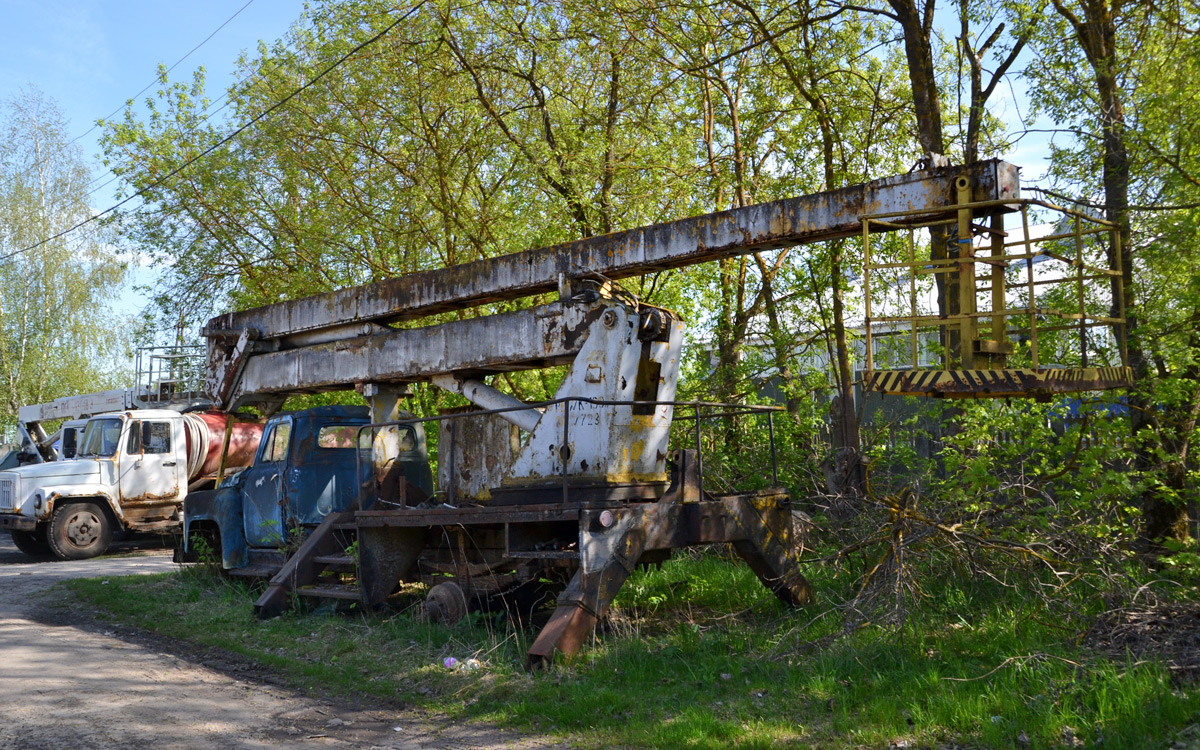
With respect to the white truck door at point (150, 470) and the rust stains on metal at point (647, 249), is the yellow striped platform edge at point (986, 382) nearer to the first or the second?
the rust stains on metal at point (647, 249)

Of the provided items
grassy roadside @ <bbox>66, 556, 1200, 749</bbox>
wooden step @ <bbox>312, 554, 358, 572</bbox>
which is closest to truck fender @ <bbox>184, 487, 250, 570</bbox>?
wooden step @ <bbox>312, 554, 358, 572</bbox>

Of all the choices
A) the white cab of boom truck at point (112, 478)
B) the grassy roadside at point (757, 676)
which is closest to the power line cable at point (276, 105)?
the white cab of boom truck at point (112, 478)

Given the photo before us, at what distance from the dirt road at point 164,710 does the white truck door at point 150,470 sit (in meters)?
9.08

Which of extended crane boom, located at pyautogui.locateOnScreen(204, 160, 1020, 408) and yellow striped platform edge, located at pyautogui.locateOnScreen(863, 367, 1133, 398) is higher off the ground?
extended crane boom, located at pyautogui.locateOnScreen(204, 160, 1020, 408)

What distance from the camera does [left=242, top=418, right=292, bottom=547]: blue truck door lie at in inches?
459

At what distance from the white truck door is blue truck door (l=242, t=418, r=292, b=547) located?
755cm

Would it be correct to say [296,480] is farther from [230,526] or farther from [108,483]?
[108,483]

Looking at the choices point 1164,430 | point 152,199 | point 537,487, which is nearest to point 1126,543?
point 1164,430

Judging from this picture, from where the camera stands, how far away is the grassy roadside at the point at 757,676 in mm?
5480

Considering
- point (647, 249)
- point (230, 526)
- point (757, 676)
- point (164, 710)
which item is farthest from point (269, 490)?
point (757, 676)

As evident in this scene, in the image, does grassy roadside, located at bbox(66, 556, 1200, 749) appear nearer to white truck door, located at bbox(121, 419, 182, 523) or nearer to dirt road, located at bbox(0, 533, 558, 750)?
dirt road, located at bbox(0, 533, 558, 750)

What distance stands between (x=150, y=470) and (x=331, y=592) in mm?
10455

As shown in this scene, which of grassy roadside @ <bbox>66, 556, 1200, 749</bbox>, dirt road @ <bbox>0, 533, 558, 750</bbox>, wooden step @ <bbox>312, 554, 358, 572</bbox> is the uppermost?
wooden step @ <bbox>312, 554, 358, 572</bbox>

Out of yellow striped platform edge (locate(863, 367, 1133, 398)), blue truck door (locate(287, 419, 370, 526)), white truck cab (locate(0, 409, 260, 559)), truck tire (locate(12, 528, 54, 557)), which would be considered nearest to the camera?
yellow striped platform edge (locate(863, 367, 1133, 398))
